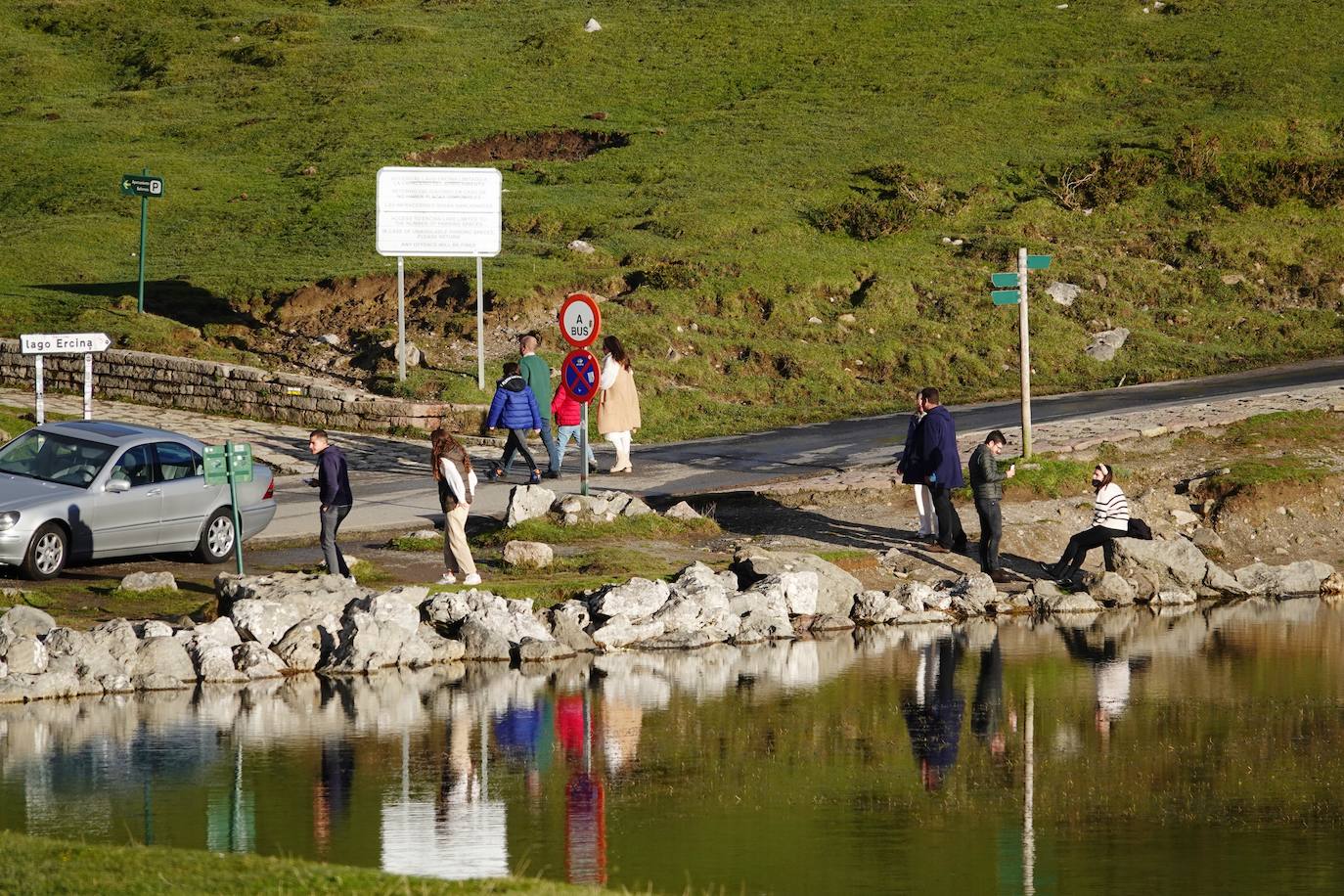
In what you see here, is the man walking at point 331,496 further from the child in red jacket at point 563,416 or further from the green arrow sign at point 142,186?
the green arrow sign at point 142,186

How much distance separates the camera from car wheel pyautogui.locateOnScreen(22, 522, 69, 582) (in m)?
18.2

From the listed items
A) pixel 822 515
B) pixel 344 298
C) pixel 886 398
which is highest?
pixel 344 298

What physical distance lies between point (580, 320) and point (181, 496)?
215 inches

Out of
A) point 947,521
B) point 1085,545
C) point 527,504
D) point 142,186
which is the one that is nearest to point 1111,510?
point 1085,545

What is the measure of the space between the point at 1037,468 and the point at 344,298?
17.1m

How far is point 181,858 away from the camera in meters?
9.05

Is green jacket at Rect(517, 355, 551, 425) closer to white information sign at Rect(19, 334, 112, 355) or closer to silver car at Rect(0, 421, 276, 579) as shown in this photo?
silver car at Rect(0, 421, 276, 579)

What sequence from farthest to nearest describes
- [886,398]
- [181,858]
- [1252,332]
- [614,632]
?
[1252,332] < [886,398] < [614,632] < [181,858]

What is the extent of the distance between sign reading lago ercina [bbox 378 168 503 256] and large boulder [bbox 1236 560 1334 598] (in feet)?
52.7

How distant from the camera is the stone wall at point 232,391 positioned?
3008 centimetres

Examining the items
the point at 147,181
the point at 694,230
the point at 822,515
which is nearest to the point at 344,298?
the point at 147,181

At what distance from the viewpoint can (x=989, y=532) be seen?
21.2 m

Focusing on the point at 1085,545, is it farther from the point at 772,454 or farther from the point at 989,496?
the point at 772,454

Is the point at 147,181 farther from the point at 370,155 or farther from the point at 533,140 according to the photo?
the point at 533,140
